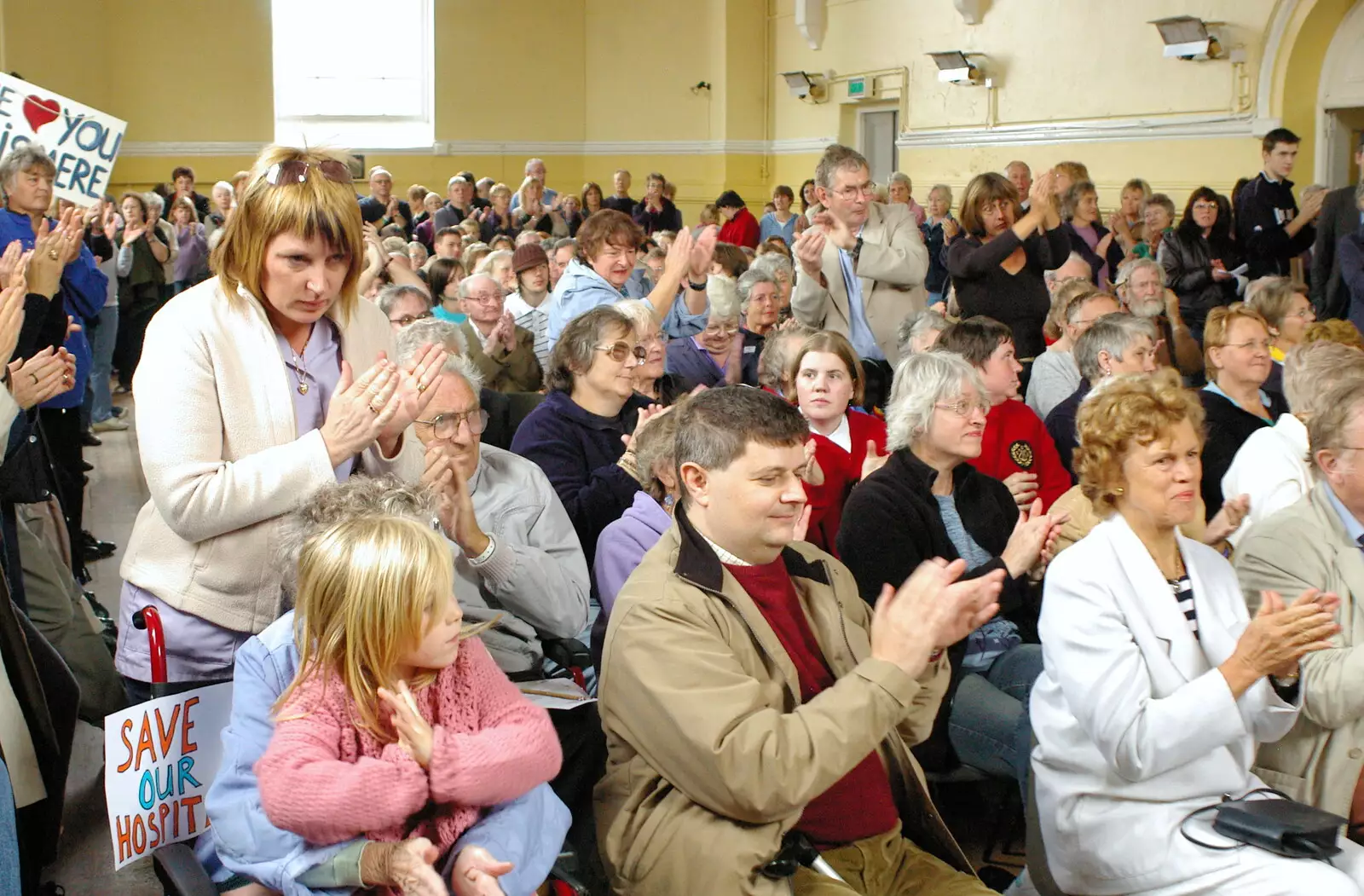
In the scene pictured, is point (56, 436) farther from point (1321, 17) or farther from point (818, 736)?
point (1321, 17)

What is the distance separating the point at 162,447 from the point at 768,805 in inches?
41.8

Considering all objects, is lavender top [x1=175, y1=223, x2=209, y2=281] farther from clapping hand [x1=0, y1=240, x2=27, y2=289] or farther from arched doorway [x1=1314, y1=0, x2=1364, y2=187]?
arched doorway [x1=1314, y1=0, x2=1364, y2=187]

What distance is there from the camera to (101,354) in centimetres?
854

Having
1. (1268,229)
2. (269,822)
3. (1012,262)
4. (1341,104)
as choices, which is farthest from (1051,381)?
(1341,104)

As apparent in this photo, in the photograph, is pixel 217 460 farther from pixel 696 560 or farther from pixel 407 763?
pixel 696 560

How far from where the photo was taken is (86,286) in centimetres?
559

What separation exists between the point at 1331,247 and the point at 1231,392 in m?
3.75

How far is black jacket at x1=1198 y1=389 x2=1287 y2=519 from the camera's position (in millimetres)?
4043

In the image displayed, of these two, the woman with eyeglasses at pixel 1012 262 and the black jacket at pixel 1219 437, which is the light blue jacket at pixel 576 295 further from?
the black jacket at pixel 1219 437

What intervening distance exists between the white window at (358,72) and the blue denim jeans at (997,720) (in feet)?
50.6

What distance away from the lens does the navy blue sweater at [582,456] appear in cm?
352

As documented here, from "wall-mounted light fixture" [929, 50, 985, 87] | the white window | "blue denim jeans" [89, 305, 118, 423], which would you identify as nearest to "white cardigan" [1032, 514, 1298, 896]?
"blue denim jeans" [89, 305, 118, 423]

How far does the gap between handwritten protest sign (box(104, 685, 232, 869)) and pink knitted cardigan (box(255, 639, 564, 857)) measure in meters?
0.34

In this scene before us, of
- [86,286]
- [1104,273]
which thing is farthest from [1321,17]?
[86,286]
